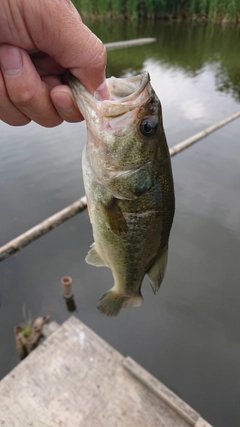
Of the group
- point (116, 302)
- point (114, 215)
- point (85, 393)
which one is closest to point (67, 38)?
point (114, 215)

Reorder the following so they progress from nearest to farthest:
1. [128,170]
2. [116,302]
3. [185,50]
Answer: [128,170]
[116,302]
[185,50]

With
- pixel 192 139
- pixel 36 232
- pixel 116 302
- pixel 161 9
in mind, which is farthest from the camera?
pixel 161 9

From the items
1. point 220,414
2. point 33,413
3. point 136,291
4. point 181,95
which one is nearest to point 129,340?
point 220,414

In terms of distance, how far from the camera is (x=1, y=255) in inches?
203

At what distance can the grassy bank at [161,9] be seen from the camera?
24.6 meters

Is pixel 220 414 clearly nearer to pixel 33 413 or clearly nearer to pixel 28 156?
pixel 33 413

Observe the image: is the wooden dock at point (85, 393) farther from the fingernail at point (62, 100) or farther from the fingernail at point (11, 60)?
the fingernail at point (11, 60)

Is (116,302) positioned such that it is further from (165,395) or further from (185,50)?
(185,50)

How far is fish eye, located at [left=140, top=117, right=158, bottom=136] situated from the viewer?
4.71 ft

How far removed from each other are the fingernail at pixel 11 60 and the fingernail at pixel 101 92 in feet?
1.05

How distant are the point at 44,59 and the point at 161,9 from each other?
3240 centimetres

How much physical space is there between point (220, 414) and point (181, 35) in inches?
1045

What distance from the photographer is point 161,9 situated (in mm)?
28516

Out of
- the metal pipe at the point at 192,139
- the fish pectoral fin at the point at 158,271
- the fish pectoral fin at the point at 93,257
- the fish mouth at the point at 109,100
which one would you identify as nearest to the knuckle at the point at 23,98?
the fish mouth at the point at 109,100
